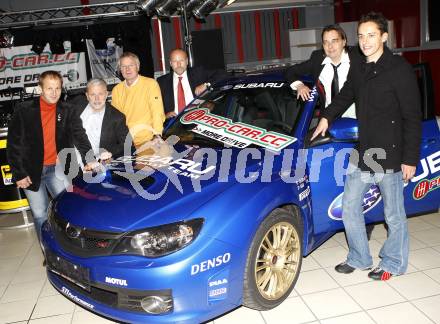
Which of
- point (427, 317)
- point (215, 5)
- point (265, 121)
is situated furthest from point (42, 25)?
point (427, 317)

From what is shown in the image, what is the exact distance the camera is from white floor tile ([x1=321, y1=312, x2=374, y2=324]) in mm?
2678

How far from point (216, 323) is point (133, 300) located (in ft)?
2.55

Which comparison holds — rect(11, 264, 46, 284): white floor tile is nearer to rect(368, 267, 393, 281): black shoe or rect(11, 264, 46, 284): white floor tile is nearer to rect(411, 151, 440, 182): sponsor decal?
rect(368, 267, 393, 281): black shoe

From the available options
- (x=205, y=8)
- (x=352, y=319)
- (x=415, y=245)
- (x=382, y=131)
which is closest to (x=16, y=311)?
(x=352, y=319)

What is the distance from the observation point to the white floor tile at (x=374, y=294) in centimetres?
287

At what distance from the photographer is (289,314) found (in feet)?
9.22

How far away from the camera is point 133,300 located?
2236 millimetres

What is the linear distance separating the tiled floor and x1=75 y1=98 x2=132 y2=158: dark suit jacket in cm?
133

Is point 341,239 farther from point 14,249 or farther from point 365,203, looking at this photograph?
point 14,249

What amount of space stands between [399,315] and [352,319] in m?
0.31

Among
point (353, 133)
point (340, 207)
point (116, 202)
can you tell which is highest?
point (353, 133)

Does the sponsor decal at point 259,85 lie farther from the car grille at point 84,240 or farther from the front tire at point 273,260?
the car grille at point 84,240

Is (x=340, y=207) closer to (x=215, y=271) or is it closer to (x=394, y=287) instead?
(x=394, y=287)

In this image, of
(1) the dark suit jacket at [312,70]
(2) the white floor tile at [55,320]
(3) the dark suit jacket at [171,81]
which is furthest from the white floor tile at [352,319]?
(3) the dark suit jacket at [171,81]
